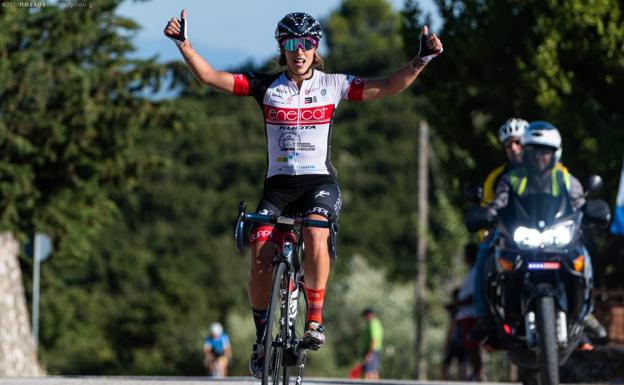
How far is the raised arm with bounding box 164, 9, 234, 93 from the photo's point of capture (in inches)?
327

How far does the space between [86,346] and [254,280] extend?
62.9m

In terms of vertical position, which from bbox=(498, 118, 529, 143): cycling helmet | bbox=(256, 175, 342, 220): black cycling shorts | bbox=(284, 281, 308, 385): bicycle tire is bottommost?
bbox=(284, 281, 308, 385): bicycle tire

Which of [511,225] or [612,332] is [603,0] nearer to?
[612,332]

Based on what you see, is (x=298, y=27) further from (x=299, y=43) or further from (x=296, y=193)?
(x=296, y=193)

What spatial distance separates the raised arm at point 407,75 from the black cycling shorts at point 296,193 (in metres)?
0.57

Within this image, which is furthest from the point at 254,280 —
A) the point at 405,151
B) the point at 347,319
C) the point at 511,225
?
the point at 405,151

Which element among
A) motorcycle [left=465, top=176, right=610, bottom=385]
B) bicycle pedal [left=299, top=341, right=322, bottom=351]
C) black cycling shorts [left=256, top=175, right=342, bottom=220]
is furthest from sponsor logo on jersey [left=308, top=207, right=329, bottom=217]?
motorcycle [left=465, top=176, right=610, bottom=385]

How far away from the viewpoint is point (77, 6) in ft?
75.2

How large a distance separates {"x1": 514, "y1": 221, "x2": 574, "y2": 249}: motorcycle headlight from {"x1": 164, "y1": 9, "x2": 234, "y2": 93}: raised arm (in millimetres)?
2048

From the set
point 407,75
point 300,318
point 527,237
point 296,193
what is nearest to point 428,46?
point 407,75

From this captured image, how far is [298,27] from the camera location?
8.32 meters

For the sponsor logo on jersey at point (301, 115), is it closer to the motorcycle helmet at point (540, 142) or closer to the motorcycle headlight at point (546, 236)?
the motorcycle headlight at point (546, 236)

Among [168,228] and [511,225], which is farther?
[168,228]

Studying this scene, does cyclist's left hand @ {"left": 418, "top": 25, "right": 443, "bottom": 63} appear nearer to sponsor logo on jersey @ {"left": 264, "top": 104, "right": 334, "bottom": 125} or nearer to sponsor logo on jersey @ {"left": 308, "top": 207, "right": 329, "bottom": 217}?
sponsor logo on jersey @ {"left": 264, "top": 104, "right": 334, "bottom": 125}
